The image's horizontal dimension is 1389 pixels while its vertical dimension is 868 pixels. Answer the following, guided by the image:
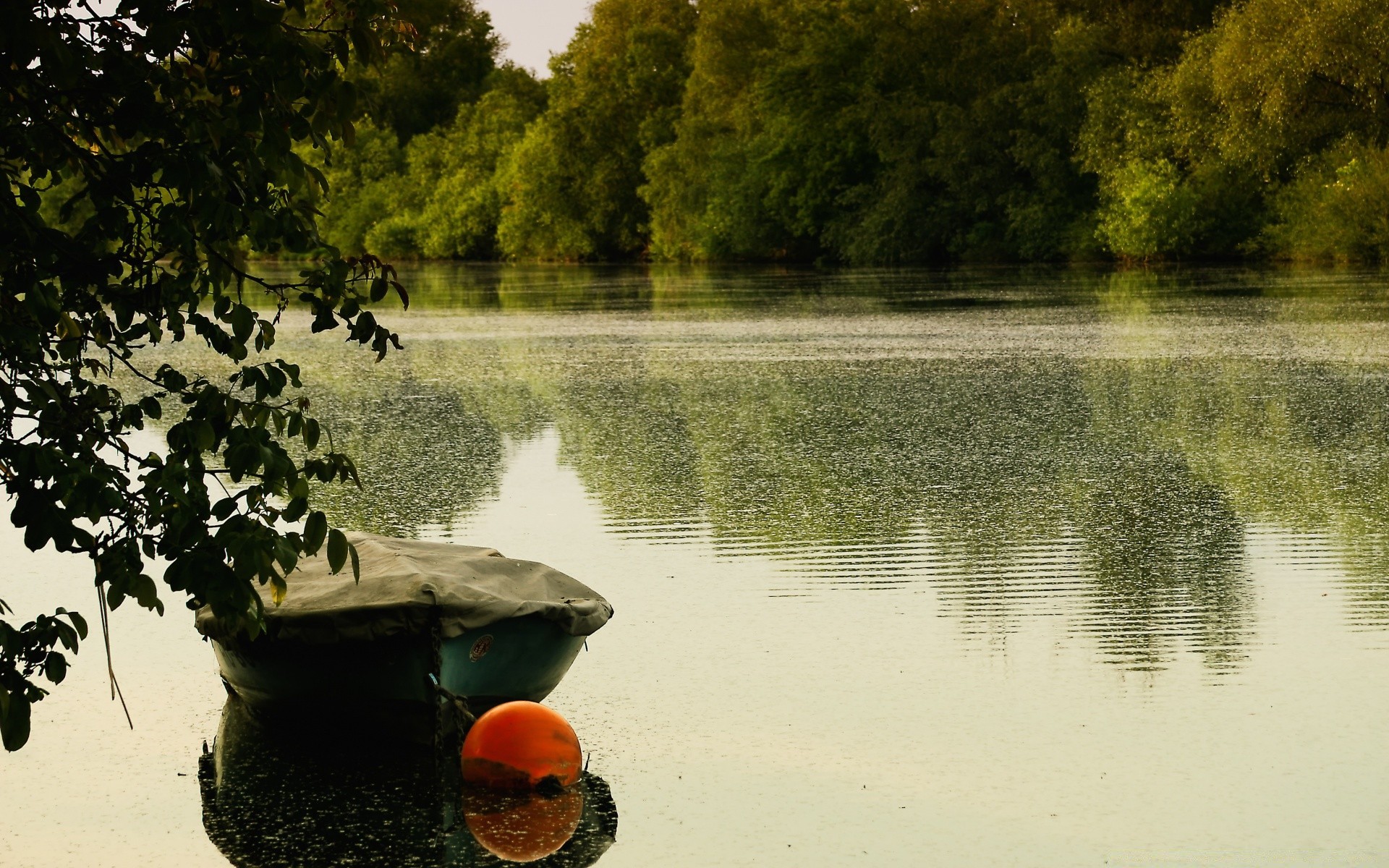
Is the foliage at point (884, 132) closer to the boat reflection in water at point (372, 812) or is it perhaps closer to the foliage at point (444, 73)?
the foliage at point (444, 73)

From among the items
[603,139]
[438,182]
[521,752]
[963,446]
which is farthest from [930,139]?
[521,752]

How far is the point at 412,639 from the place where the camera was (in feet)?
16.4

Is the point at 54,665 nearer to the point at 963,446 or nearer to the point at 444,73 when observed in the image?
the point at 963,446

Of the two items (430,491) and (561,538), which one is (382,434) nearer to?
(430,491)

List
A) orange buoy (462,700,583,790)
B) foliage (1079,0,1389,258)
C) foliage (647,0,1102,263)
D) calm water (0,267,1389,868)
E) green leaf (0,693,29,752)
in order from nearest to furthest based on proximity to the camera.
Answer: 1. green leaf (0,693,29,752)
2. calm water (0,267,1389,868)
3. orange buoy (462,700,583,790)
4. foliage (1079,0,1389,258)
5. foliage (647,0,1102,263)

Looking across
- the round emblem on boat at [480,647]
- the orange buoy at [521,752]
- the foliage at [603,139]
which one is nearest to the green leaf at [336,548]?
the orange buoy at [521,752]

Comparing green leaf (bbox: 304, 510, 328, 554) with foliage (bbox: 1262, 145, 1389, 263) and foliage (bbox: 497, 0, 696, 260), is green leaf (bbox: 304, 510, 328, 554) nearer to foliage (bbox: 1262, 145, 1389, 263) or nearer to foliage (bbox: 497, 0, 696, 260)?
foliage (bbox: 1262, 145, 1389, 263)

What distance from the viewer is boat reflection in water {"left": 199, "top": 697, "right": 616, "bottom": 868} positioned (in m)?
4.37

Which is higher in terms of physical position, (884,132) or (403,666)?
(884,132)

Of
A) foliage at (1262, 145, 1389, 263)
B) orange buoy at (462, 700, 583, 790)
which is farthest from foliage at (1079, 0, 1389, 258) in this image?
orange buoy at (462, 700, 583, 790)

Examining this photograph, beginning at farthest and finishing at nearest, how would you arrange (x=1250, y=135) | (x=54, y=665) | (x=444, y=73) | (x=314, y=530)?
(x=444, y=73) → (x=1250, y=135) → (x=54, y=665) → (x=314, y=530)

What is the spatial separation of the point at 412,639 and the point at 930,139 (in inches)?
1723

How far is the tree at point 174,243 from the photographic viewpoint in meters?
3.27

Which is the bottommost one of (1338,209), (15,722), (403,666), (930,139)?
(403,666)
